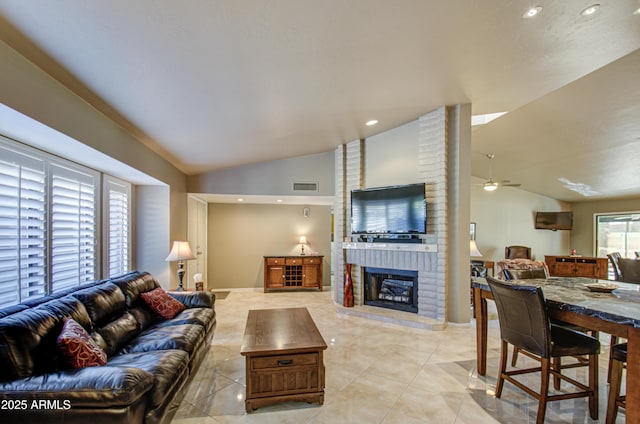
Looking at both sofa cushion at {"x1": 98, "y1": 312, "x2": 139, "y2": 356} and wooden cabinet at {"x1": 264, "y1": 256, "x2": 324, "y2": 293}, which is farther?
wooden cabinet at {"x1": 264, "y1": 256, "x2": 324, "y2": 293}

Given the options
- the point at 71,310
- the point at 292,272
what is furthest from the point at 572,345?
the point at 292,272

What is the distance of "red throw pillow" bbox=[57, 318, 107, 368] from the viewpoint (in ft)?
5.74

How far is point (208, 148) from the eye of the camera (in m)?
4.22

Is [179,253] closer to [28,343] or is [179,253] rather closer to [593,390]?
[28,343]

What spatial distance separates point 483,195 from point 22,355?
9.12 m

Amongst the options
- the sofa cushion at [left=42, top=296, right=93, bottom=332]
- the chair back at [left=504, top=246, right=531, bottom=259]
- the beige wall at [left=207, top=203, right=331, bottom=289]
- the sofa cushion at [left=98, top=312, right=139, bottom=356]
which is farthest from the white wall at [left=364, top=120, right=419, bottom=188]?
the chair back at [left=504, top=246, right=531, bottom=259]

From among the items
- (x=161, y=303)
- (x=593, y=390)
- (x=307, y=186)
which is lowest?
(x=593, y=390)

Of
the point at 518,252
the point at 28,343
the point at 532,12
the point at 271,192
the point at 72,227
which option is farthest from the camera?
the point at 518,252

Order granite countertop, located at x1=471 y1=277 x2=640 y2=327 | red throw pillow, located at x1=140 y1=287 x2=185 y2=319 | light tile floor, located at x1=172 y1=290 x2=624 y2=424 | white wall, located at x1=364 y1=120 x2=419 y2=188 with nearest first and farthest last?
granite countertop, located at x1=471 y1=277 x2=640 y2=327 < light tile floor, located at x1=172 y1=290 x2=624 y2=424 < red throw pillow, located at x1=140 y1=287 x2=185 y2=319 < white wall, located at x1=364 y1=120 x2=419 y2=188

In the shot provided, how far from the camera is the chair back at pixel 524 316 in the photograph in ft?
6.45

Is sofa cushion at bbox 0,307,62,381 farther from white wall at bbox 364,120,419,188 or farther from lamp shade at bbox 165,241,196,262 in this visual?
white wall at bbox 364,120,419,188

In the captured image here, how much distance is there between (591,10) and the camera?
220 centimetres

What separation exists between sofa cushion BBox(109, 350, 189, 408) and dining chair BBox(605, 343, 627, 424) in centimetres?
291

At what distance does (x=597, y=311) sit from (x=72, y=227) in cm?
439
